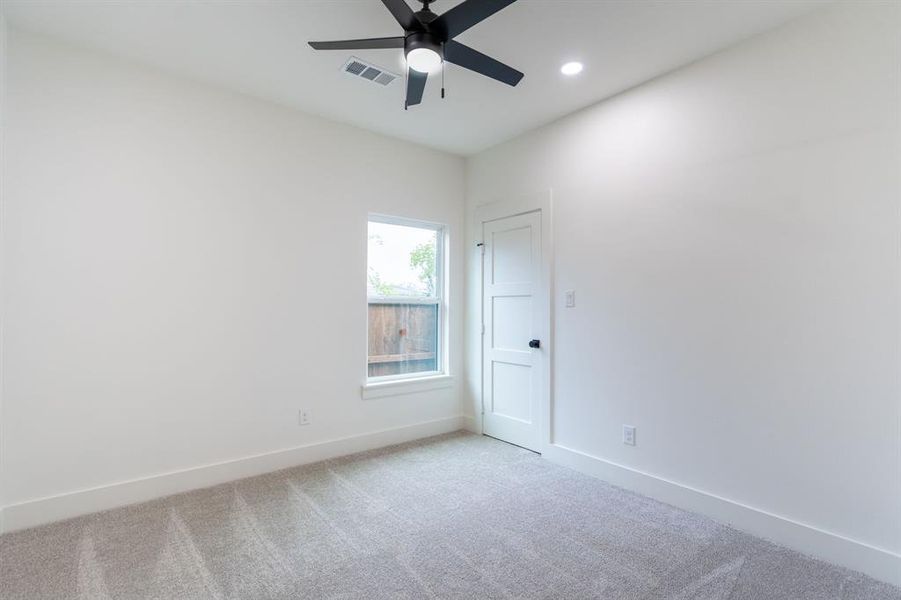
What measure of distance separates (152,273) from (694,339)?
3.47 m

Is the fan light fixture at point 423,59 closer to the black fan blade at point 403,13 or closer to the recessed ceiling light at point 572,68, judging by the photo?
the black fan blade at point 403,13

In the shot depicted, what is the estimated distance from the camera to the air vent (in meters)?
2.69

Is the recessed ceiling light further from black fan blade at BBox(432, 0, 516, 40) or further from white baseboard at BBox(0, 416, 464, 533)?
white baseboard at BBox(0, 416, 464, 533)

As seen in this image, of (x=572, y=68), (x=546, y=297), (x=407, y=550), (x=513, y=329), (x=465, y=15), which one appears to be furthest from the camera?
(x=513, y=329)

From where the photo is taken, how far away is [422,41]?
1.88 metres

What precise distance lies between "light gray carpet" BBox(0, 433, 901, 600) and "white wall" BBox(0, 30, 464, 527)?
482 mm

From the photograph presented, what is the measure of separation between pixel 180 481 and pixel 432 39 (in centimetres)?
307

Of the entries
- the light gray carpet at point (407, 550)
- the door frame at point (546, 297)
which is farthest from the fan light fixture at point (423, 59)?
the light gray carpet at point (407, 550)

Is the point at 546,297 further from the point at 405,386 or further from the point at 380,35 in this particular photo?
the point at 380,35

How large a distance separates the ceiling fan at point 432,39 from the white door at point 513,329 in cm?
181

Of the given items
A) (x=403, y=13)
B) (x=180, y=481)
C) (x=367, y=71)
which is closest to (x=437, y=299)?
(x=367, y=71)

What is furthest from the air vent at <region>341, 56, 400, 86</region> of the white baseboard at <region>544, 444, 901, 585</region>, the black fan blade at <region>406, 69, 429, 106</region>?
the white baseboard at <region>544, 444, 901, 585</region>

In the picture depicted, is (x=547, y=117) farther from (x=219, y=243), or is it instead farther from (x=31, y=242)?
(x=31, y=242)

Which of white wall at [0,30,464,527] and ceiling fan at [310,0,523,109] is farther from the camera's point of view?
white wall at [0,30,464,527]
